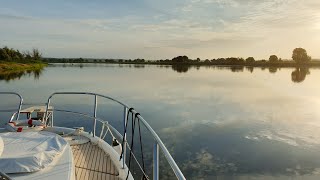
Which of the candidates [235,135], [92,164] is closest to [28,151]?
[92,164]

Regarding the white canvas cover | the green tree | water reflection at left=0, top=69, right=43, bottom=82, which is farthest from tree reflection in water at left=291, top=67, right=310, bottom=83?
the green tree

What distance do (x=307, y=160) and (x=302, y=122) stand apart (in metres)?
7.35

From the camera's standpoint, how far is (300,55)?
153 meters

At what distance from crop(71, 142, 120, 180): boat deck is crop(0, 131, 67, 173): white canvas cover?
571 mm

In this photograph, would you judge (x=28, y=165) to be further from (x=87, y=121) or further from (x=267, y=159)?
(x=87, y=121)

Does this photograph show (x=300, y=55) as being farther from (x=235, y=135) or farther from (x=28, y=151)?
(x=28, y=151)

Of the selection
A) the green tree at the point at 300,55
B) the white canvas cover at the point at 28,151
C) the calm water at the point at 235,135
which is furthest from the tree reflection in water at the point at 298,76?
the green tree at the point at 300,55

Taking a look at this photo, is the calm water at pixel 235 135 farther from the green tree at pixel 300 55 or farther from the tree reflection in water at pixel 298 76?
the green tree at pixel 300 55

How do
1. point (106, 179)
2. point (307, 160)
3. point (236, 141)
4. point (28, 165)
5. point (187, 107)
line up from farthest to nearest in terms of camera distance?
point (187, 107)
point (236, 141)
point (307, 160)
point (106, 179)
point (28, 165)

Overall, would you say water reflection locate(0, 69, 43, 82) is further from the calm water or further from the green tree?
the green tree

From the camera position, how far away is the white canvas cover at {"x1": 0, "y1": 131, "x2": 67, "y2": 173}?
4.28 m

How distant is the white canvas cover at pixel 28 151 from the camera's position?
4.28 m

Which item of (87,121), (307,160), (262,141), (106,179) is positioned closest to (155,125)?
(87,121)

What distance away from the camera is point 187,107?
22.6m
